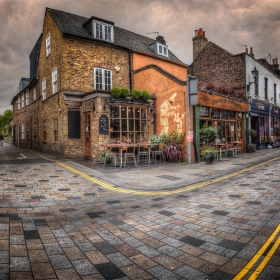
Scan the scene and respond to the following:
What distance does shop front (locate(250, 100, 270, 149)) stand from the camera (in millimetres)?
19498

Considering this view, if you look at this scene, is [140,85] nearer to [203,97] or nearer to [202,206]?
[203,97]

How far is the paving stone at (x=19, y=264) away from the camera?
237 cm

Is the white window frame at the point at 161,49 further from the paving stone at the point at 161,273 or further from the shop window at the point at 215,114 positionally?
the paving stone at the point at 161,273

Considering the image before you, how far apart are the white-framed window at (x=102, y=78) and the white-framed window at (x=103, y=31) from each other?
2.48m

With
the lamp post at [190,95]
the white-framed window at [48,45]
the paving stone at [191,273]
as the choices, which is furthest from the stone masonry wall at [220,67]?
the paving stone at [191,273]

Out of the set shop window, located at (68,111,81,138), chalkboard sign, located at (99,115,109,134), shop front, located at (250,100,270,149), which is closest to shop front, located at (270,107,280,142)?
shop front, located at (250,100,270,149)

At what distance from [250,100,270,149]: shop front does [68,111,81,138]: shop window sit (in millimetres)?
15059

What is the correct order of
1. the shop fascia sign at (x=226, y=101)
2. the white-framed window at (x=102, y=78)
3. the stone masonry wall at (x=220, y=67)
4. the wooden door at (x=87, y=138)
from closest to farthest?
the wooden door at (x=87, y=138) < the shop fascia sign at (x=226, y=101) < the white-framed window at (x=102, y=78) < the stone masonry wall at (x=220, y=67)

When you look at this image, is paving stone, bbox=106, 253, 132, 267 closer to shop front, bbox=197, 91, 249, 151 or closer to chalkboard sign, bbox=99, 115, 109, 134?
chalkboard sign, bbox=99, 115, 109, 134

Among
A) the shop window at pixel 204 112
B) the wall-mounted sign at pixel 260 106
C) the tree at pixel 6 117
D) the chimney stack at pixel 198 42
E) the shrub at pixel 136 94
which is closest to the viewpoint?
the shrub at pixel 136 94

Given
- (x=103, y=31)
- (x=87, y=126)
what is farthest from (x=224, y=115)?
(x=103, y=31)

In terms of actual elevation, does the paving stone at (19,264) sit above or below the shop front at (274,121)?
below

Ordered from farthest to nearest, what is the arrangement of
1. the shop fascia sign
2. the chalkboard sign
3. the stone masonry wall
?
the stone masonry wall → the shop fascia sign → the chalkboard sign

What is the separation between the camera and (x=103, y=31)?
15219 mm
